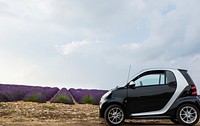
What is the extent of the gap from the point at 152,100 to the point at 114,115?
1.31m

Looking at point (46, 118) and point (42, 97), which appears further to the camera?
point (42, 97)

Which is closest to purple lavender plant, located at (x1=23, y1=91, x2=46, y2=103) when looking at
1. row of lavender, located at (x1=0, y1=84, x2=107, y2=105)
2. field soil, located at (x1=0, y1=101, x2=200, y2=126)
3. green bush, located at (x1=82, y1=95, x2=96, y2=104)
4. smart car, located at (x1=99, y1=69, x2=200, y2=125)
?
row of lavender, located at (x1=0, y1=84, x2=107, y2=105)

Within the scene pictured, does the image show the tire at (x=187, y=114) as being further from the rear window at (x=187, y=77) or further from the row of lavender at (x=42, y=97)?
the row of lavender at (x=42, y=97)

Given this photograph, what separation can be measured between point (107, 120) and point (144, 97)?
1.39 meters

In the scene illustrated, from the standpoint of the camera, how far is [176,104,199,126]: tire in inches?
549

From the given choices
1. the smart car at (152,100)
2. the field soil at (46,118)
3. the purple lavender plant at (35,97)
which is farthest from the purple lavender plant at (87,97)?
the smart car at (152,100)

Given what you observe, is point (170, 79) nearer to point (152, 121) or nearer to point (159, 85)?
point (159, 85)

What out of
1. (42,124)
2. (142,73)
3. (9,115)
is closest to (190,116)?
(142,73)

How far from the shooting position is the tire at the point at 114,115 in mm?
14000

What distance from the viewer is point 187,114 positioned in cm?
1403

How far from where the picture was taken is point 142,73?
46.7 ft

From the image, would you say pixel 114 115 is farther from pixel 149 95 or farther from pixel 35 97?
pixel 35 97

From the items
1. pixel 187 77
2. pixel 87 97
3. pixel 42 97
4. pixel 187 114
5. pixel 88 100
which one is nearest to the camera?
pixel 187 114

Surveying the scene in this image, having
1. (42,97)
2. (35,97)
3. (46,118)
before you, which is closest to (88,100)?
(42,97)
